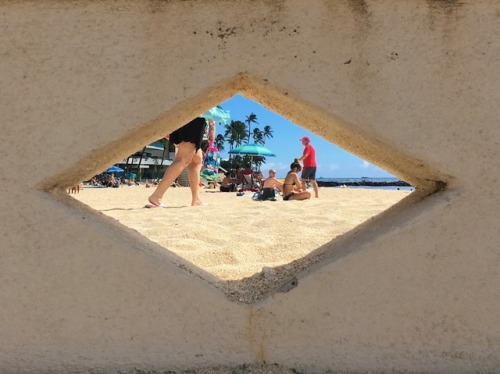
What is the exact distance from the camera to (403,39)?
1335 mm

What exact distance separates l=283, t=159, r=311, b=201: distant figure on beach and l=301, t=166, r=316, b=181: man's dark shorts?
0.18 meters

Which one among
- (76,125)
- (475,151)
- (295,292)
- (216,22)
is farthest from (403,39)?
(76,125)

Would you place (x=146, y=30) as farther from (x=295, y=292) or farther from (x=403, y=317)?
(x=403, y=317)

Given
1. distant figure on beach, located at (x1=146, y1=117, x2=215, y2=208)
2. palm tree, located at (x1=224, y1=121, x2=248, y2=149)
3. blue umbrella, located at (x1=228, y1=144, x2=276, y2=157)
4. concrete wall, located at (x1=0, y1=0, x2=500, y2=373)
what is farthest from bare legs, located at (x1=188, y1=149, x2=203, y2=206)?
palm tree, located at (x1=224, y1=121, x2=248, y2=149)

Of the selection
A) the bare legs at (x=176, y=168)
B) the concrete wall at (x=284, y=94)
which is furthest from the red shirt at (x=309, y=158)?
the concrete wall at (x=284, y=94)

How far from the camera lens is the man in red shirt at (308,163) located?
1030 cm

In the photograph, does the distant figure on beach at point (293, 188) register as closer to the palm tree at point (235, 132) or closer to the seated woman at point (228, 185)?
the seated woman at point (228, 185)

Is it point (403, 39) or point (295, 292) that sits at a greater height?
point (403, 39)

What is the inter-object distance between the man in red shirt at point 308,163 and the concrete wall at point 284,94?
8.92 meters

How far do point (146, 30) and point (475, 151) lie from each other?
1.05 m

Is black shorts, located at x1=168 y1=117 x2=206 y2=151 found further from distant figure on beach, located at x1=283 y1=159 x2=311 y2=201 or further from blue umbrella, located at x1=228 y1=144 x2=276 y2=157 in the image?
blue umbrella, located at x1=228 y1=144 x2=276 y2=157

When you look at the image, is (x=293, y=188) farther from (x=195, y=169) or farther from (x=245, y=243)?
(x=245, y=243)

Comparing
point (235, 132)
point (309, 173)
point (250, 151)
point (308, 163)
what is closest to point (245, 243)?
point (309, 173)

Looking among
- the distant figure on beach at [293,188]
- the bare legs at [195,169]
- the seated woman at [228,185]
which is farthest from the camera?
the seated woman at [228,185]
